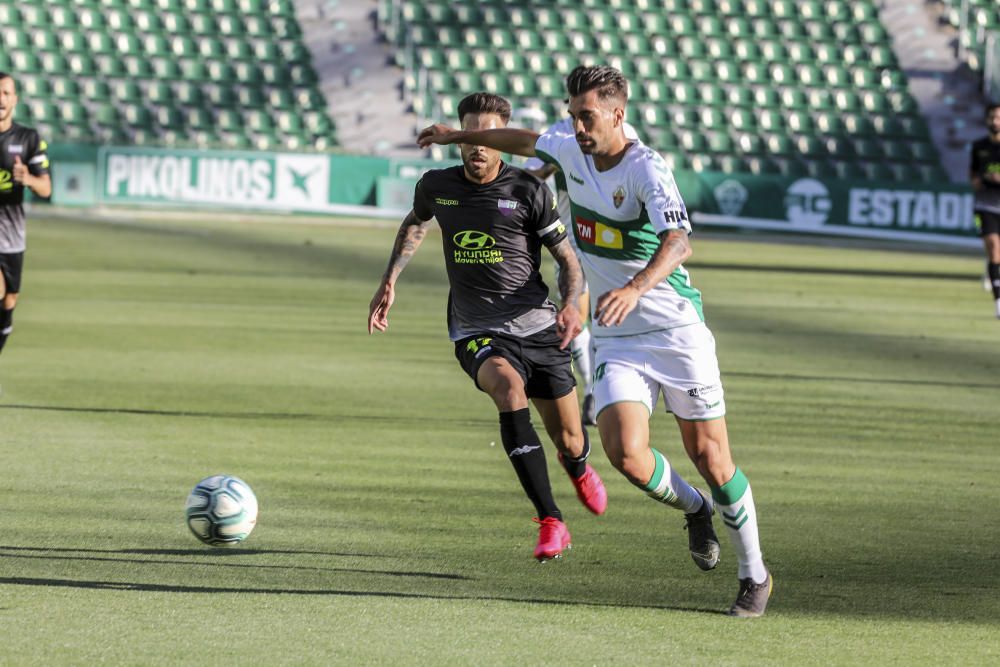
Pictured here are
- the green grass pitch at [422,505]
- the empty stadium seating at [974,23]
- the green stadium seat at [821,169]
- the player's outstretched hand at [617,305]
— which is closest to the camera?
the green grass pitch at [422,505]

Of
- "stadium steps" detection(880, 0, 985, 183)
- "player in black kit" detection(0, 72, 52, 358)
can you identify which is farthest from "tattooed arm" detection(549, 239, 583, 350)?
"stadium steps" detection(880, 0, 985, 183)

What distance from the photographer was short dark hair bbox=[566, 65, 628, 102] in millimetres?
6270

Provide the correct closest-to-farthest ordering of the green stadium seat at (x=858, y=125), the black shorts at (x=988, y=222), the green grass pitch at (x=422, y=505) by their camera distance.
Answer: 1. the green grass pitch at (x=422, y=505)
2. the black shorts at (x=988, y=222)
3. the green stadium seat at (x=858, y=125)

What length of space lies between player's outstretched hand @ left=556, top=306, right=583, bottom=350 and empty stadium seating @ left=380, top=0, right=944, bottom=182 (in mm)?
28403

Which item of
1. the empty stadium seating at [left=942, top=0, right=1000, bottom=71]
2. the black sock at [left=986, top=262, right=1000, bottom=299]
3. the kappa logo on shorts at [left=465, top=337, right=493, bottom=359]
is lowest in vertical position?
the empty stadium seating at [left=942, top=0, right=1000, bottom=71]

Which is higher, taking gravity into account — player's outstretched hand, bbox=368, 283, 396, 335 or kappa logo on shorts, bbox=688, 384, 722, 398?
kappa logo on shorts, bbox=688, 384, 722, 398

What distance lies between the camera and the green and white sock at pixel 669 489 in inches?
257

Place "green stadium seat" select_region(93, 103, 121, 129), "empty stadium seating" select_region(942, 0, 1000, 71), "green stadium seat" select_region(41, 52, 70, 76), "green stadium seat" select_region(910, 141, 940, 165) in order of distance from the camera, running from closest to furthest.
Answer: "green stadium seat" select_region(93, 103, 121, 129) → "green stadium seat" select_region(41, 52, 70, 76) → "green stadium seat" select_region(910, 141, 940, 165) → "empty stadium seating" select_region(942, 0, 1000, 71)

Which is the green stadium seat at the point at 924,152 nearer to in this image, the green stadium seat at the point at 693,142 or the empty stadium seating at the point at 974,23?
the empty stadium seating at the point at 974,23

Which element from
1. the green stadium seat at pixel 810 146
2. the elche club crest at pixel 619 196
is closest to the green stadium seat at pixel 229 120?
the green stadium seat at pixel 810 146

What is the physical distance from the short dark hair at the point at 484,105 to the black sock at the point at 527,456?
1.36 meters

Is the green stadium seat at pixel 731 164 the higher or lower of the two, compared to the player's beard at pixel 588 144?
lower

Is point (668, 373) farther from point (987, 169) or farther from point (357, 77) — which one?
point (357, 77)

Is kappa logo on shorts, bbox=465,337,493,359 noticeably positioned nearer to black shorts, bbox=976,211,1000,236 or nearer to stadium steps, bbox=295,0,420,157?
black shorts, bbox=976,211,1000,236
